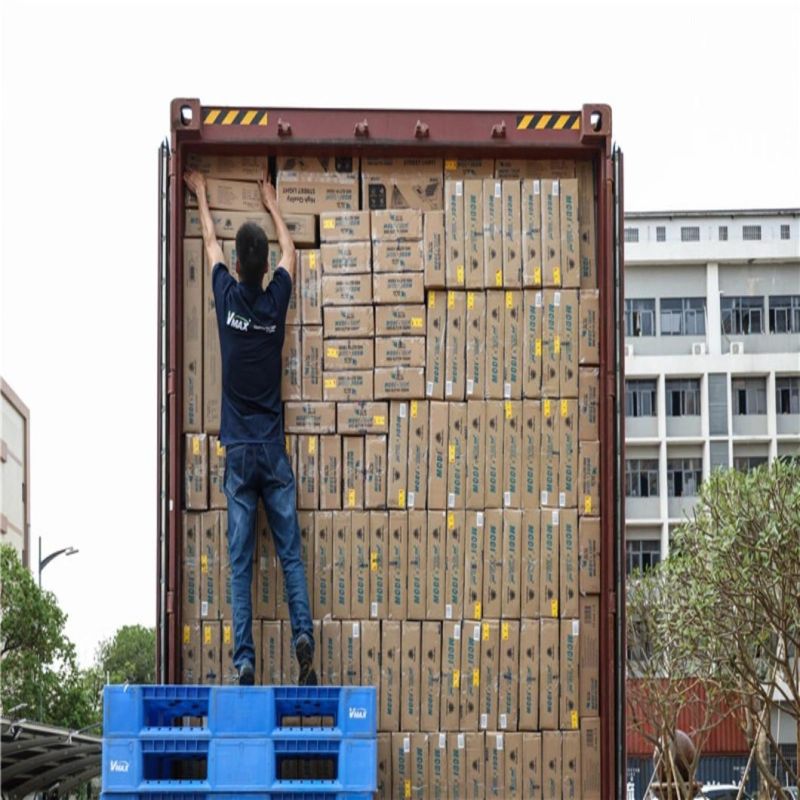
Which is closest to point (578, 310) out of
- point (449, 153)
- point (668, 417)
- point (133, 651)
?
point (449, 153)

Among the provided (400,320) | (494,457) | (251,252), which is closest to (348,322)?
(400,320)

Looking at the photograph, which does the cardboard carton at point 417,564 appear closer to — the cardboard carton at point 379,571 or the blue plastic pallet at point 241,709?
the cardboard carton at point 379,571

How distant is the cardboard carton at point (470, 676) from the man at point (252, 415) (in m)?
0.84

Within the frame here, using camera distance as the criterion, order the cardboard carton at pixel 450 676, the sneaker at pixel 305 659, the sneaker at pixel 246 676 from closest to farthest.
→ the sneaker at pixel 246 676 → the sneaker at pixel 305 659 → the cardboard carton at pixel 450 676

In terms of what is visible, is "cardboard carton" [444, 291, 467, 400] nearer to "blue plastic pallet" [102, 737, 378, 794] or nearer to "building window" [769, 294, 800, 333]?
"blue plastic pallet" [102, 737, 378, 794]

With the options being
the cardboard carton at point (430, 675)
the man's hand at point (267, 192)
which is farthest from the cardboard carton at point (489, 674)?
the man's hand at point (267, 192)

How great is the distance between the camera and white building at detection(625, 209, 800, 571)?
5259 centimetres

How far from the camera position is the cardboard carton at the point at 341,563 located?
8805 millimetres

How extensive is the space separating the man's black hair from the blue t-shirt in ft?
0.22

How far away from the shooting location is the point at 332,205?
9141 millimetres

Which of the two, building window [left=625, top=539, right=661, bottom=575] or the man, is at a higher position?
the man

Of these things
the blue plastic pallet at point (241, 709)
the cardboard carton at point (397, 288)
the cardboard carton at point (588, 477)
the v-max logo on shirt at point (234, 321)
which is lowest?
the blue plastic pallet at point (241, 709)

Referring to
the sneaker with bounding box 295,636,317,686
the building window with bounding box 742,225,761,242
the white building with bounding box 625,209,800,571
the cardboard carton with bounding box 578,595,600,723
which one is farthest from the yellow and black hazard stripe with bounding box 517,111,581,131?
the building window with bounding box 742,225,761,242

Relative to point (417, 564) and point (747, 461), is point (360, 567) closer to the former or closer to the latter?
point (417, 564)
